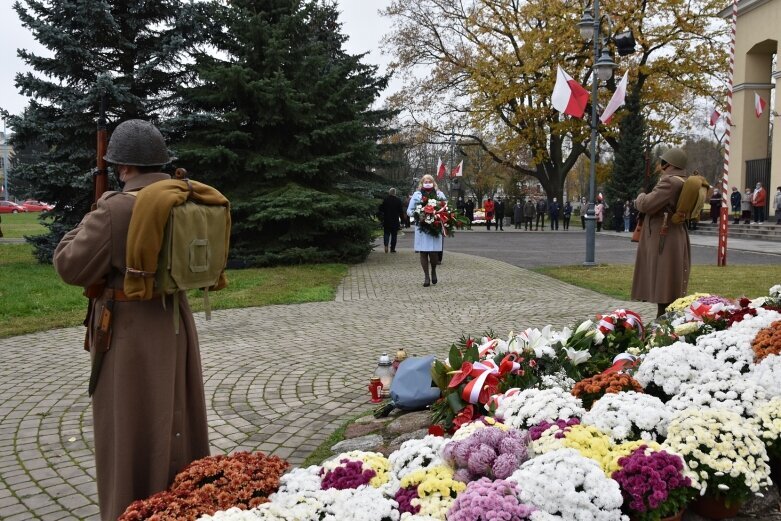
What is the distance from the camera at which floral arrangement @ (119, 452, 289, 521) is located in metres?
2.63

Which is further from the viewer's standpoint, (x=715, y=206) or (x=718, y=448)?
(x=715, y=206)

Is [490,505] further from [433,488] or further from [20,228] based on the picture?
[20,228]

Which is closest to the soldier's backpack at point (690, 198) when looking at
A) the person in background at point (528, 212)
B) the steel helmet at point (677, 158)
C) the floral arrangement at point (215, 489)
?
the steel helmet at point (677, 158)

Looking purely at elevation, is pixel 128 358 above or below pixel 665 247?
below

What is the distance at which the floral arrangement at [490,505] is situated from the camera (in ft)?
7.84

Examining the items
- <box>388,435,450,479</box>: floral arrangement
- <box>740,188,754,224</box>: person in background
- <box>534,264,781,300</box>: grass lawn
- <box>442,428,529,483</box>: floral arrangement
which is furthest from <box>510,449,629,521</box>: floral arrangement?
<box>740,188,754,224</box>: person in background

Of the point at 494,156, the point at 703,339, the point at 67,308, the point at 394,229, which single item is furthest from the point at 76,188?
the point at 494,156

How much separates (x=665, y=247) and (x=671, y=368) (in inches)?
165

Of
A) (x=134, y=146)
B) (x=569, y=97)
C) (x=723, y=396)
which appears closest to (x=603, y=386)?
(x=723, y=396)

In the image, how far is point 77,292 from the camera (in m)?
12.6

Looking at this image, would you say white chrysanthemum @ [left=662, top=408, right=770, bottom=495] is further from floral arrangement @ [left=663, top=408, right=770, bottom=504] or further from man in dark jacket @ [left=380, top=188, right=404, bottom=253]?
man in dark jacket @ [left=380, top=188, right=404, bottom=253]

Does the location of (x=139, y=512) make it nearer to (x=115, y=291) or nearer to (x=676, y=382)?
(x=115, y=291)

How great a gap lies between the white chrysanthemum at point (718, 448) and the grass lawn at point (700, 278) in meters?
8.39

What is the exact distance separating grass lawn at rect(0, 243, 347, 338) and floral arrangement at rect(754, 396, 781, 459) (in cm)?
879
